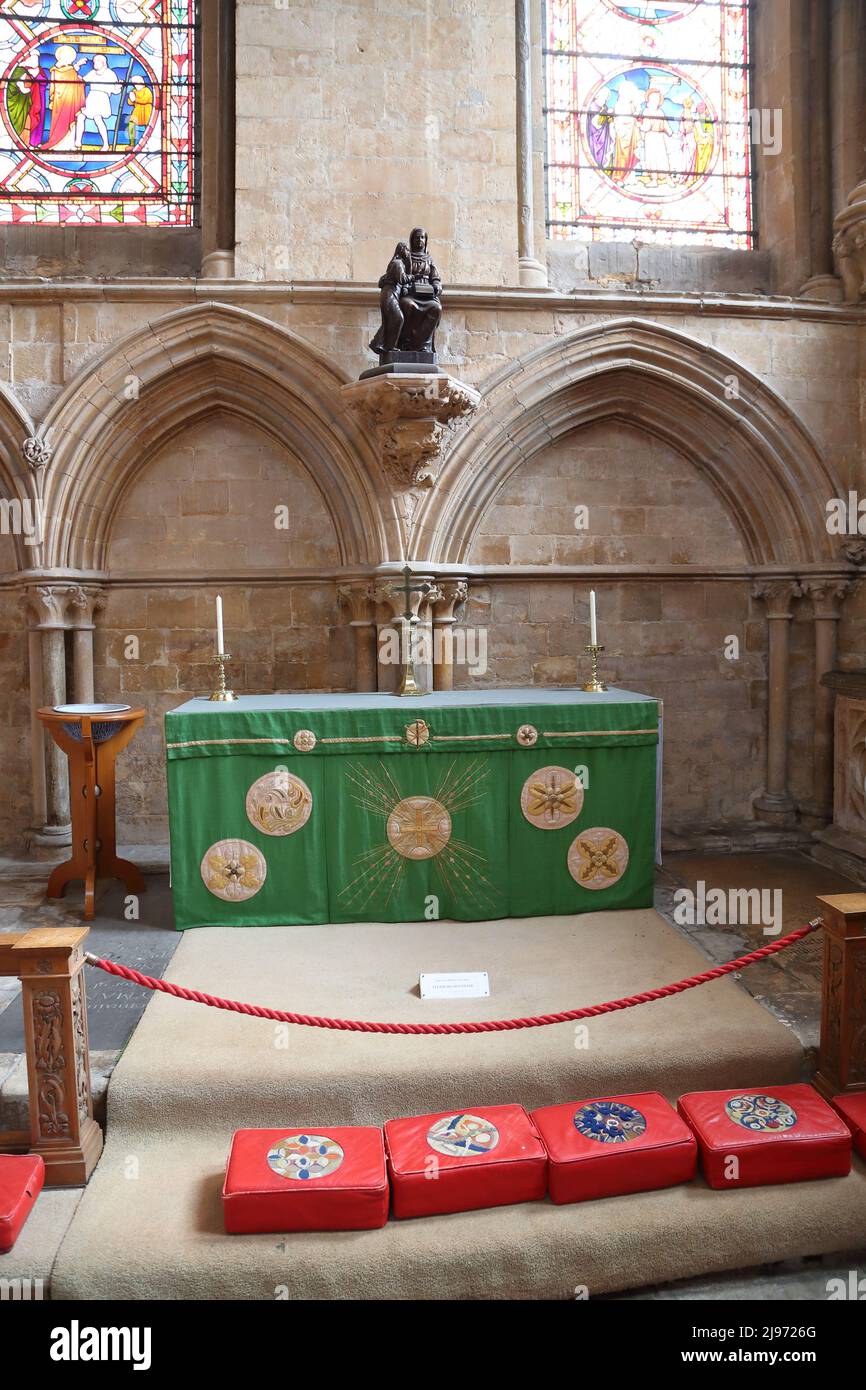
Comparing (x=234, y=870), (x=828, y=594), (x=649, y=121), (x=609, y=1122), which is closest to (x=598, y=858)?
(x=234, y=870)

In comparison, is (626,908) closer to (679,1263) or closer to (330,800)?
(330,800)

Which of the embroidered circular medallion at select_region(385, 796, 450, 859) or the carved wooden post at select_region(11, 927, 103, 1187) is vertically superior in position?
the embroidered circular medallion at select_region(385, 796, 450, 859)

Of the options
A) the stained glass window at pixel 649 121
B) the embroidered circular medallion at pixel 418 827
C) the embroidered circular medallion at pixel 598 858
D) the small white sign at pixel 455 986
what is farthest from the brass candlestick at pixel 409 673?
the stained glass window at pixel 649 121

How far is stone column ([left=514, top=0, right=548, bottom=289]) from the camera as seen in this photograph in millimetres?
6855

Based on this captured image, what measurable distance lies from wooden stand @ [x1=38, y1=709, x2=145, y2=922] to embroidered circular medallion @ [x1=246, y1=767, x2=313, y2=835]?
965mm

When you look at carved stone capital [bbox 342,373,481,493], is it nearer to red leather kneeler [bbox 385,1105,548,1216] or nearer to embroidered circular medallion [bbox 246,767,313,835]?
embroidered circular medallion [bbox 246,767,313,835]

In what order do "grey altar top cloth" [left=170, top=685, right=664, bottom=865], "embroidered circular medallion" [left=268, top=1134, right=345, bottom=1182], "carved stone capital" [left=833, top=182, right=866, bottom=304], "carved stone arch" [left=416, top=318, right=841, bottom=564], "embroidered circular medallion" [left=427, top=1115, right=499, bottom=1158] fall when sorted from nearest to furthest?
"embroidered circular medallion" [left=268, top=1134, right=345, bottom=1182], "embroidered circular medallion" [left=427, top=1115, right=499, bottom=1158], "grey altar top cloth" [left=170, top=685, right=664, bottom=865], "carved stone capital" [left=833, top=182, right=866, bottom=304], "carved stone arch" [left=416, top=318, right=841, bottom=564]

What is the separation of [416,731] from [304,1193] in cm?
255

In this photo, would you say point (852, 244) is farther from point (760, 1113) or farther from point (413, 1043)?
point (413, 1043)

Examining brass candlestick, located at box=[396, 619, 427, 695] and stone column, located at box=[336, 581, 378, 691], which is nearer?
brass candlestick, located at box=[396, 619, 427, 695]

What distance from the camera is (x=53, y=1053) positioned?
3389 mm

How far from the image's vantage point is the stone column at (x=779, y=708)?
284 inches

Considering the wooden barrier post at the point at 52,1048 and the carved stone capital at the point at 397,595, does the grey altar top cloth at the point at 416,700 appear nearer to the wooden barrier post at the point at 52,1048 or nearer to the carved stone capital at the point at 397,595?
the carved stone capital at the point at 397,595

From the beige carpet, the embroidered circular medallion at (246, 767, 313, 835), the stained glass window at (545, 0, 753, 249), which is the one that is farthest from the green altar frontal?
the stained glass window at (545, 0, 753, 249)
